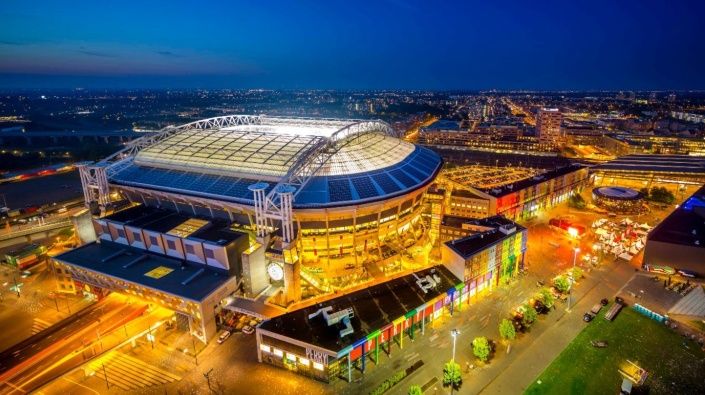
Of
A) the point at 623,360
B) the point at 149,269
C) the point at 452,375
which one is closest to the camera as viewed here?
the point at 452,375

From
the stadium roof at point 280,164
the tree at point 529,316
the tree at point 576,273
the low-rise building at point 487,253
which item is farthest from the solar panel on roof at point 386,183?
the tree at point 576,273

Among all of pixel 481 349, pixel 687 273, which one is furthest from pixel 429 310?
pixel 687 273

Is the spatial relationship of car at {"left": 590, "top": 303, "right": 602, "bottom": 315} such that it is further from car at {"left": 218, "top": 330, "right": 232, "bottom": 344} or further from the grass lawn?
car at {"left": 218, "top": 330, "right": 232, "bottom": 344}

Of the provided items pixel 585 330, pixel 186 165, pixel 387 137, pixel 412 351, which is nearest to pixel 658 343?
pixel 585 330

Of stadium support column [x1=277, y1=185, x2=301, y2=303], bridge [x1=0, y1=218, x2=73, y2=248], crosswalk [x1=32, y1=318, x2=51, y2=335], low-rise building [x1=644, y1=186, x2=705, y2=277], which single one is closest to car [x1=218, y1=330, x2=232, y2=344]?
stadium support column [x1=277, y1=185, x2=301, y2=303]

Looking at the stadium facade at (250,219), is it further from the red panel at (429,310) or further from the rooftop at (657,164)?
the rooftop at (657,164)

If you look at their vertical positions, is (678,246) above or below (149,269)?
below

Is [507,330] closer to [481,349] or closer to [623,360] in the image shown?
[481,349]
